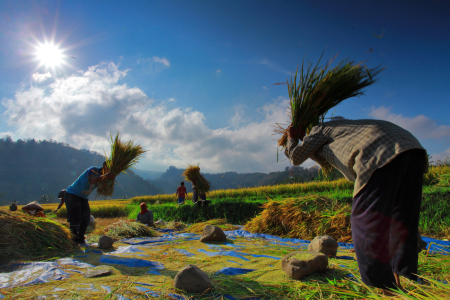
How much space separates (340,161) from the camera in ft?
5.69

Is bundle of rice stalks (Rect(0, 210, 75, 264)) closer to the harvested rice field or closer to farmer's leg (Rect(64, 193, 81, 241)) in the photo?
farmer's leg (Rect(64, 193, 81, 241))

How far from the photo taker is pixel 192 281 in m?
1.67

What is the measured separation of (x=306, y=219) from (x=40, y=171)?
145341 millimetres

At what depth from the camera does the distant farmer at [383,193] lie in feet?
4.70

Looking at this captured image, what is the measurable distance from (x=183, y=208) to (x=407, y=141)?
8.79m

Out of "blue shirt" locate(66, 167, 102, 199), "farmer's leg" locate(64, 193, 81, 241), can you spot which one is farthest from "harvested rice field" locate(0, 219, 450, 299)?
"blue shirt" locate(66, 167, 102, 199)

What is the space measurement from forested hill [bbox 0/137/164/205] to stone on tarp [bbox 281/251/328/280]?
108210mm

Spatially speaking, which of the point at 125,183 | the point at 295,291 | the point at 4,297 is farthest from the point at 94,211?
the point at 125,183

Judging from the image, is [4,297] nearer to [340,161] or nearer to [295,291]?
[295,291]

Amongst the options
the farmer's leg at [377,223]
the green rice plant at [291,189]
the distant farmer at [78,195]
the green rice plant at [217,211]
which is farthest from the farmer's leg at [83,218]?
the green rice plant at [291,189]

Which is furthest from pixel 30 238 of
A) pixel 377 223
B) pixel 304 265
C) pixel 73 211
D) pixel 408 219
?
pixel 408 219

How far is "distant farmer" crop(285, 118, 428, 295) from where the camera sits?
1433 millimetres

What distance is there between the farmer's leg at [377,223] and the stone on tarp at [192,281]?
1.10m

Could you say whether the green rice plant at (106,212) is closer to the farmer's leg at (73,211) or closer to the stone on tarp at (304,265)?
the farmer's leg at (73,211)
